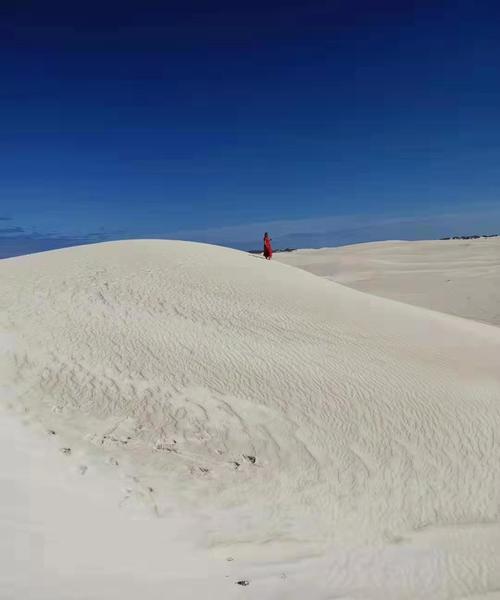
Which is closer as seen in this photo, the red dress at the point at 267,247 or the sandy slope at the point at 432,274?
the red dress at the point at 267,247

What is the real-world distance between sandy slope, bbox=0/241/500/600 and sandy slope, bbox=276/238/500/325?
10803mm

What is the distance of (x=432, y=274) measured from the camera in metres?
28.4

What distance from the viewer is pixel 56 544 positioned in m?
3.93

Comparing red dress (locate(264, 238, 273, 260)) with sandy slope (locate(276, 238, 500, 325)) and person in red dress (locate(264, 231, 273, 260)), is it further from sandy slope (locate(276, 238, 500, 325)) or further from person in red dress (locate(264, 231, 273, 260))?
sandy slope (locate(276, 238, 500, 325))

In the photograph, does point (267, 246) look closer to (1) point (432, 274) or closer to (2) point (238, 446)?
(2) point (238, 446)

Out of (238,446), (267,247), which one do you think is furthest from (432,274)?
(238,446)

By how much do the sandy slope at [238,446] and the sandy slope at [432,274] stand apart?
10803mm

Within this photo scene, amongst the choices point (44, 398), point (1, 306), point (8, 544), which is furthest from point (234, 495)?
point (1, 306)

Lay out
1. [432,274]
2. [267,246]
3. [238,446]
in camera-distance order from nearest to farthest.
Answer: [238,446], [267,246], [432,274]

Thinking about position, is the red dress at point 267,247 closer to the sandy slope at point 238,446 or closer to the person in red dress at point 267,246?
the person in red dress at point 267,246

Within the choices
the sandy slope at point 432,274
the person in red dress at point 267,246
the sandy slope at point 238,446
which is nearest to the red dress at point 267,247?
the person in red dress at point 267,246

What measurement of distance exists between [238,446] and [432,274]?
24938 mm

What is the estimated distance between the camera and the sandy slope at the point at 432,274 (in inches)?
818

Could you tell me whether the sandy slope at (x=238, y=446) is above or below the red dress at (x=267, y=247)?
below
